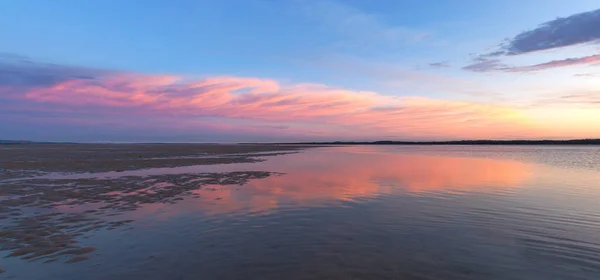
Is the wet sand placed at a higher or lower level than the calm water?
higher

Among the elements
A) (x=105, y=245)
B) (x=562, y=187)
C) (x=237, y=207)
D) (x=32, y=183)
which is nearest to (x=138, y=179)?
(x=32, y=183)

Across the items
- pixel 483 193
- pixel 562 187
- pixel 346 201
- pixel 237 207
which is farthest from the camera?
pixel 562 187

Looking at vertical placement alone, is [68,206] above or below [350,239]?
above

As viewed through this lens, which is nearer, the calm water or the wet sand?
the calm water

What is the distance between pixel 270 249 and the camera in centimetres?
852

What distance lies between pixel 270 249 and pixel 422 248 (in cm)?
400

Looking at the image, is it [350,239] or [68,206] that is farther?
[68,206]

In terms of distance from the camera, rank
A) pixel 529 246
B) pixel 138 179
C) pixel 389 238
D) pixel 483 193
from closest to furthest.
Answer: pixel 529 246 → pixel 389 238 → pixel 483 193 → pixel 138 179

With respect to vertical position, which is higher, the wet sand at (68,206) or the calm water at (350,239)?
the wet sand at (68,206)

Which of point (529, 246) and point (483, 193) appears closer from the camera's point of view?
point (529, 246)

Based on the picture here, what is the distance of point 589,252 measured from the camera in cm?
828

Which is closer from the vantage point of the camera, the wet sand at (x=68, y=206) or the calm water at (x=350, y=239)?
the calm water at (x=350, y=239)

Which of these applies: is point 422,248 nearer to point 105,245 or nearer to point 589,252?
A: point 589,252

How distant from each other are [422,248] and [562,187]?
16578 mm
